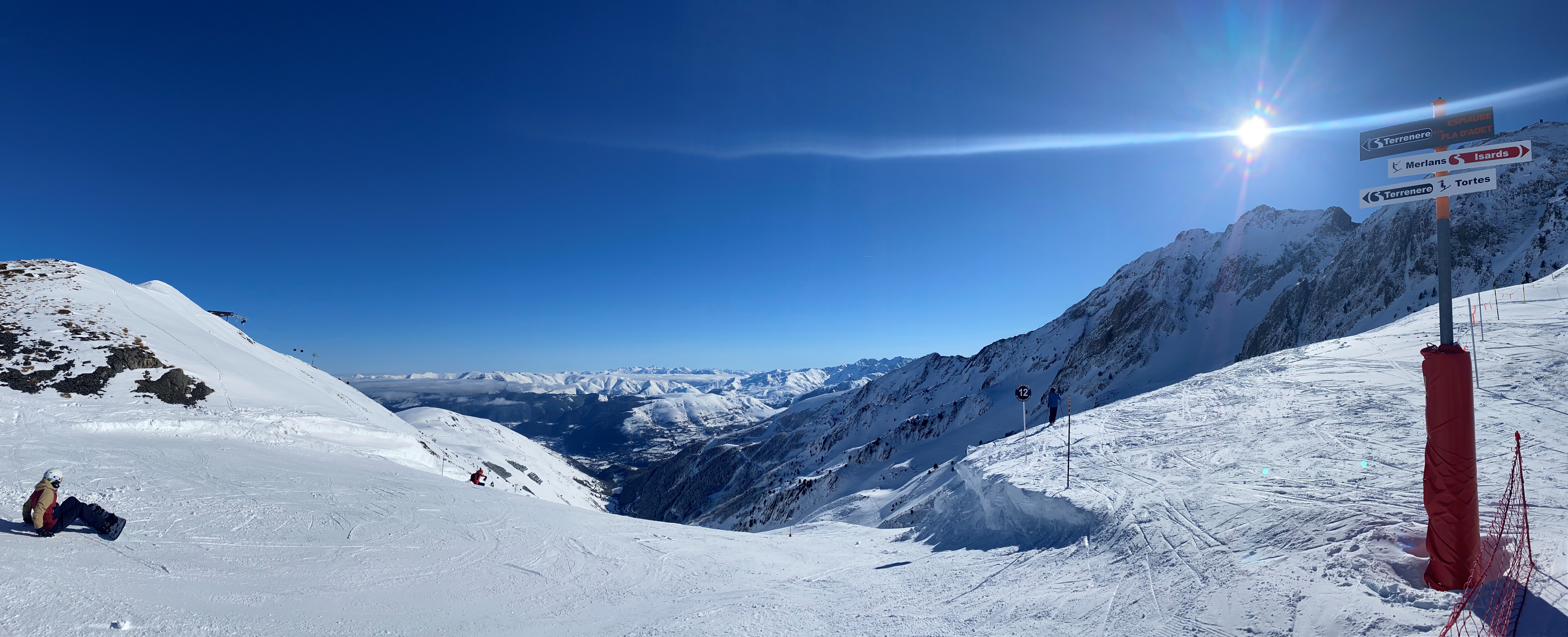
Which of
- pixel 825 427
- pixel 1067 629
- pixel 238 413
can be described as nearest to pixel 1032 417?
pixel 1067 629

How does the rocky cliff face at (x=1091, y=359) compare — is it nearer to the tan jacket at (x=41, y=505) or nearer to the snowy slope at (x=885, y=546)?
the snowy slope at (x=885, y=546)

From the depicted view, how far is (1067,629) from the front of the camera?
7.35 metres

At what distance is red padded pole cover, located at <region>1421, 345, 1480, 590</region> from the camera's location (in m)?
5.96

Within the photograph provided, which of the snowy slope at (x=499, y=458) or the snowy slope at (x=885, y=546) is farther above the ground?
the snowy slope at (x=885, y=546)

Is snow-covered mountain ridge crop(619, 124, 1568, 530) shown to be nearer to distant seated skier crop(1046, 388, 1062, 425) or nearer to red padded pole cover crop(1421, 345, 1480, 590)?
distant seated skier crop(1046, 388, 1062, 425)

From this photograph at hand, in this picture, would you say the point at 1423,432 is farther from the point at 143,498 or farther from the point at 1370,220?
the point at 1370,220

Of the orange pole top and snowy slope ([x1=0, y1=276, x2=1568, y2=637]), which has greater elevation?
the orange pole top

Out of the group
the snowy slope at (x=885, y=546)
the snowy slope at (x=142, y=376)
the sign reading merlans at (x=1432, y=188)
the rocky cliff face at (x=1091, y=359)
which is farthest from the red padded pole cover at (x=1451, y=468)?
the rocky cliff face at (x=1091, y=359)

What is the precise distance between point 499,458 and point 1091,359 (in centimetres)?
8302

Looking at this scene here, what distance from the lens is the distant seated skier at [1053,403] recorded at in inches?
947

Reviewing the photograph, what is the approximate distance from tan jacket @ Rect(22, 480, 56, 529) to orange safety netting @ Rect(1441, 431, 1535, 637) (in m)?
18.8

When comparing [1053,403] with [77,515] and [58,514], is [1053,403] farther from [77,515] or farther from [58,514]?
[58,514]

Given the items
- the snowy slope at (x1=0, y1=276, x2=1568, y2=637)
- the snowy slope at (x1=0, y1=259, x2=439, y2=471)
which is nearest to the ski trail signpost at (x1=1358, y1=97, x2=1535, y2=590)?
the snowy slope at (x1=0, y1=276, x2=1568, y2=637)

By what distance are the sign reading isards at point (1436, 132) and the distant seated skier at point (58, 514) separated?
20032 millimetres
